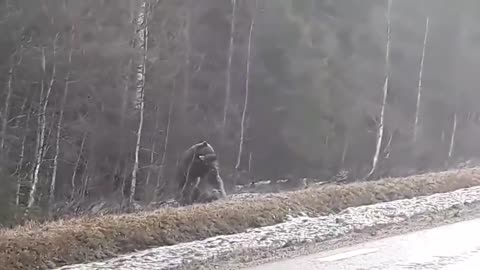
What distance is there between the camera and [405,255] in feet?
28.6

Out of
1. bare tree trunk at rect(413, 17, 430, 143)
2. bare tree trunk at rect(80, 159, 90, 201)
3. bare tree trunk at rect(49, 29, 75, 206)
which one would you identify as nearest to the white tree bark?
bare tree trunk at rect(49, 29, 75, 206)

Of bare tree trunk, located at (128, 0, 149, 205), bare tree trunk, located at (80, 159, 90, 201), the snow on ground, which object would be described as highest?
bare tree trunk, located at (128, 0, 149, 205)

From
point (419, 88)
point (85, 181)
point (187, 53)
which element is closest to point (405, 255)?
point (85, 181)

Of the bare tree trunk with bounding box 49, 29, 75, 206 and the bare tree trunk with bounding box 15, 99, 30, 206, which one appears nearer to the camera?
the bare tree trunk with bounding box 15, 99, 30, 206

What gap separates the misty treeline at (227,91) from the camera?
66.5 ft

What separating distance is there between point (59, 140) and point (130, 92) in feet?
8.02

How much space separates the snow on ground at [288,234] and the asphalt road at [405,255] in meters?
0.57

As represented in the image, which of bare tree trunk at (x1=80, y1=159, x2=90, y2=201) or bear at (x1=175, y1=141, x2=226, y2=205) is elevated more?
bear at (x1=175, y1=141, x2=226, y2=205)

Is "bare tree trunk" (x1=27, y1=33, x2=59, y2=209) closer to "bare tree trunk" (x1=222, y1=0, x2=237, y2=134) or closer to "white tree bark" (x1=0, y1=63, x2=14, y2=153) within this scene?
"white tree bark" (x1=0, y1=63, x2=14, y2=153)

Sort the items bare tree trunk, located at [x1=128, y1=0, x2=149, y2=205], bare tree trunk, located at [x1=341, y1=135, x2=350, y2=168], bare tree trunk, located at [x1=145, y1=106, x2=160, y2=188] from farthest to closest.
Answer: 1. bare tree trunk, located at [x1=341, y1=135, x2=350, y2=168]
2. bare tree trunk, located at [x1=145, y1=106, x2=160, y2=188]
3. bare tree trunk, located at [x1=128, y1=0, x2=149, y2=205]

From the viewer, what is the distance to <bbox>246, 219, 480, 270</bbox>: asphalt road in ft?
26.6

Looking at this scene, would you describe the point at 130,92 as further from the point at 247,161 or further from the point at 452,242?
the point at 452,242

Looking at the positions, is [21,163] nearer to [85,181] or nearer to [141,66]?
[85,181]

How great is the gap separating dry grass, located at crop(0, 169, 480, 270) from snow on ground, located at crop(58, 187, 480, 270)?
29 centimetres
